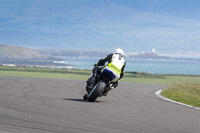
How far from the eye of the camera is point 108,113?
1118 centimetres

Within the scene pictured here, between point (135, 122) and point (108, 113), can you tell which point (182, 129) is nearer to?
point (135, 122)

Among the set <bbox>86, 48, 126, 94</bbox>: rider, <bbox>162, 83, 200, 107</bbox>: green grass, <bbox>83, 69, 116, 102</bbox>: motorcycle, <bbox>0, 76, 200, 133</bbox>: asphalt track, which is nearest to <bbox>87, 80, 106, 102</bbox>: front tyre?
<bbox>83, 69, 116, 102</bbox>: motorcycle

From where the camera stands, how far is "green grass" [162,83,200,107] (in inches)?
613

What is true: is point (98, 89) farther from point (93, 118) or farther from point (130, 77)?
point (130, 77)

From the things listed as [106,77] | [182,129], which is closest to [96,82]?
[106,77]

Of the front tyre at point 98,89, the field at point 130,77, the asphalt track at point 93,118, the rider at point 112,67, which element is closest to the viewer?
the asphalt track at point 93,118

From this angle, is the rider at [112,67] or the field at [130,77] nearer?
the rider at [112,67]

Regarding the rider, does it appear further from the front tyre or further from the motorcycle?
the front tyre

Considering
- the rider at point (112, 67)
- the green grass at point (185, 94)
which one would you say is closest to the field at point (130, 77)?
the green grass at point (185, 94)

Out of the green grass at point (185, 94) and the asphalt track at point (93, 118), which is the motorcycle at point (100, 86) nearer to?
the asphalt track at point (93, 118)

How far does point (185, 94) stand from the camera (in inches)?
725

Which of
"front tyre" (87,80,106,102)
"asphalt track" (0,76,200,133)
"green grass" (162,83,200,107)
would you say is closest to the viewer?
"asphalt track" (0,76,200,133)

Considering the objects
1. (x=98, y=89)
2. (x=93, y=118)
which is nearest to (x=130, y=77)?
(x=98, y=89)

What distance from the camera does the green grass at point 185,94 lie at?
51.1ft
